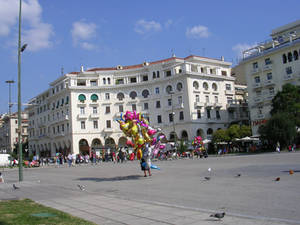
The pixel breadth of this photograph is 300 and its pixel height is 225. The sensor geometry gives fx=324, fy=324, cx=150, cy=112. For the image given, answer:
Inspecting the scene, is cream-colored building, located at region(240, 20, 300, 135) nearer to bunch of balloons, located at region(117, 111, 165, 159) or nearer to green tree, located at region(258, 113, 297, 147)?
green tree, located at region(258, 113, 297, 147)

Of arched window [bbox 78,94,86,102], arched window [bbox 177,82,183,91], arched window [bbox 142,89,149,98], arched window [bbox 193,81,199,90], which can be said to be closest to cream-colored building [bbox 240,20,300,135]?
arched window [bbox 193,81,199,90]

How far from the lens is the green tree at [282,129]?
36.1m

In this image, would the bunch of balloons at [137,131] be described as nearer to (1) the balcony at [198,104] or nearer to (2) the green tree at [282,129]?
(2) the green tree at [282,129]

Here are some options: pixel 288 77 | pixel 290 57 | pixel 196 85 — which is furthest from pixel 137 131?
pixel 196 85

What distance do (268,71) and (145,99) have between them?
917 inches

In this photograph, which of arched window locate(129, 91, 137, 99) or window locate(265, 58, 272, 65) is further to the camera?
arched window locate(129, 91, 137, 99)

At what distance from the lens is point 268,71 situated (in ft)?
159

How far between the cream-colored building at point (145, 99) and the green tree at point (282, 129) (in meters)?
19.9

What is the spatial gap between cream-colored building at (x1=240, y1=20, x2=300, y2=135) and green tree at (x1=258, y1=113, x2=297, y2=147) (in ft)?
34.9

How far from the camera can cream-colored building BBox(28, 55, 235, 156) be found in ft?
189

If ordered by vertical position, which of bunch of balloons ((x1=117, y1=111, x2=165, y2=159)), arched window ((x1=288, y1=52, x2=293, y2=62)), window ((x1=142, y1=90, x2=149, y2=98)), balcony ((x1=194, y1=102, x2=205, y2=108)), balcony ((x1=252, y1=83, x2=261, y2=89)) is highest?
arched window ((x1=288, y1=52, x2=293, y2=62))

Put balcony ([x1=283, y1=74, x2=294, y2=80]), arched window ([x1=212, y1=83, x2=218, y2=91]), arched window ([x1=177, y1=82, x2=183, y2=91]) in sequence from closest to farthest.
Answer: balcony ([x1=283, y1=74, x2=294, y2=80]), arched window ([x1=177, y1=82, x2=183, y2=91]), arched window ([x1=212, y1=83, x2=218, y2=91])

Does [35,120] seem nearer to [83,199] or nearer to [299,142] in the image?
[299,142]

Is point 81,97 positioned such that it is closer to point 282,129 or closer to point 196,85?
point 196,85
